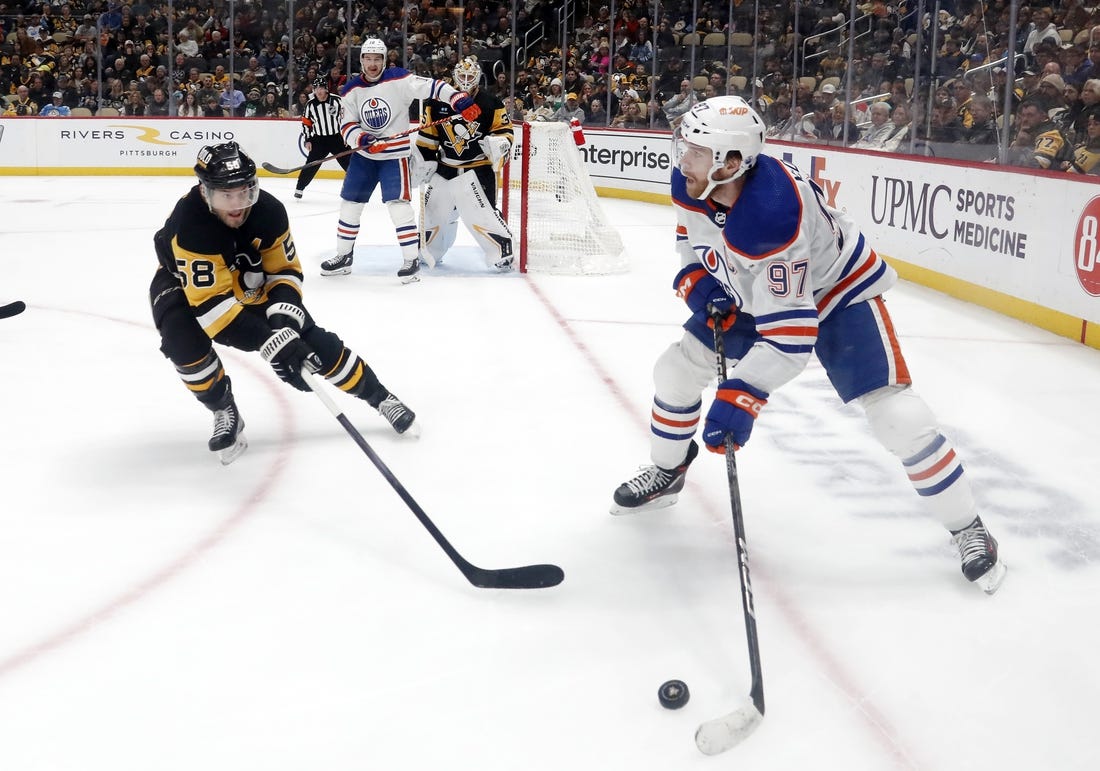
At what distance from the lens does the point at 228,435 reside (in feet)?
10.5

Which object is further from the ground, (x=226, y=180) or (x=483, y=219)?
(x=226, y=180)

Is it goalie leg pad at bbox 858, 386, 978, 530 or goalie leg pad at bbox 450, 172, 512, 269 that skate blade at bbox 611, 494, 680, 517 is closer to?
goalie leg pad at bbox 858, 386, 978, 530

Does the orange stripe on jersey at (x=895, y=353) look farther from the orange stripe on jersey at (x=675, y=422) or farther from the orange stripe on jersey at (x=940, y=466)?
the orange stripe on jersey at (x=675, y=422)

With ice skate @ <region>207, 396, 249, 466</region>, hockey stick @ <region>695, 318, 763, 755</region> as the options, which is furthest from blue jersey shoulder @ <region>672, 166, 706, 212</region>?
ice skate @ <region>207, 396, 249, 466</region>

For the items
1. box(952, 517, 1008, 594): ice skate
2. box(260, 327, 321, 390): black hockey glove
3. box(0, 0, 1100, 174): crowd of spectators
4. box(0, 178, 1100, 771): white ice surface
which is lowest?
box(0, 178, 1100, 771): white ice surface

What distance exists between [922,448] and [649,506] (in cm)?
75

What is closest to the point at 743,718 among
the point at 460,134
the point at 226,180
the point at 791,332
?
the point at 791,332

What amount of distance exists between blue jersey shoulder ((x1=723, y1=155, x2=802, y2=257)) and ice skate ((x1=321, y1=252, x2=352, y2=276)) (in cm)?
442

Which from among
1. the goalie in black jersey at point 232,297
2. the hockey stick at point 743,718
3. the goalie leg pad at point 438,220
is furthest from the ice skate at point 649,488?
the goalie leg pad at point 438,220

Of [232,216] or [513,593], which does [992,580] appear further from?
[232,216]

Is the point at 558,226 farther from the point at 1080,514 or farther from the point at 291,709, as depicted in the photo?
the point at 291,709

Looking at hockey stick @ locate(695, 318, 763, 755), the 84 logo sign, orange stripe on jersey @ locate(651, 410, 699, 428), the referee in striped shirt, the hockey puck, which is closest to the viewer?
hockey stick @ locate(695, 318, 763, 755)

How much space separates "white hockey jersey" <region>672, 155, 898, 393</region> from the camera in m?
2.17

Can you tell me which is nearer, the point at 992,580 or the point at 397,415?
the point at 992,580
